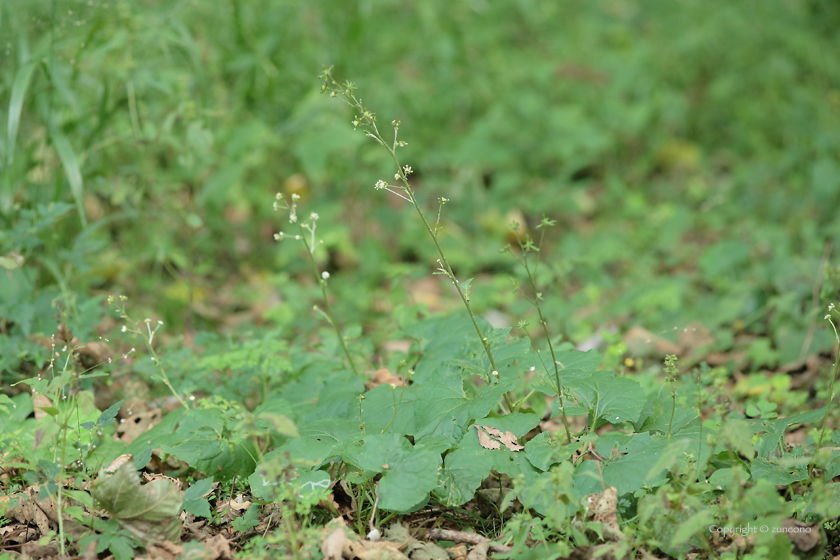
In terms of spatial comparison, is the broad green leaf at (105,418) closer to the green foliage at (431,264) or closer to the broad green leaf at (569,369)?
the green foliage at (431,264)

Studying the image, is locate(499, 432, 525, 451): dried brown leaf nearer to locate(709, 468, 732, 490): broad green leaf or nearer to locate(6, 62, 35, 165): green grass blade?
locate(709, 468, 732, 490): broad green leaf

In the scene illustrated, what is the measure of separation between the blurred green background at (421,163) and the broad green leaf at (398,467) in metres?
0.63

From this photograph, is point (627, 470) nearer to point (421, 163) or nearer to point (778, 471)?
point (778, 471)

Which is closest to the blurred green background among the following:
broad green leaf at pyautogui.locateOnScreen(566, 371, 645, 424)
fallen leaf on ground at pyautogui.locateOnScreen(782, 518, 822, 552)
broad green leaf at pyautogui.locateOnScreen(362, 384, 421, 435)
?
broad green leaf at pyautogui.locateOnScreen(362, 384, 421, 435)

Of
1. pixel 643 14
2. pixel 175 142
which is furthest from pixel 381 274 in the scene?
pixel 643 14

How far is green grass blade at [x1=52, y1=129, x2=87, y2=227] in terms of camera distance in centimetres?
251

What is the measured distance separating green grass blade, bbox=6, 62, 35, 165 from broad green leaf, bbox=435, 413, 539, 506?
2043mm

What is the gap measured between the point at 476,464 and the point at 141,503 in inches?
32.9

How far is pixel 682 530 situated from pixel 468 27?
3.95 metres

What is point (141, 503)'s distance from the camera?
5.27 ft

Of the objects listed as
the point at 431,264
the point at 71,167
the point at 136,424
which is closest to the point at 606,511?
the point at 136,424

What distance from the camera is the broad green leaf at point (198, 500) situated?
66.8 inches

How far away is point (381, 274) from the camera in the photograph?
3.87 metres

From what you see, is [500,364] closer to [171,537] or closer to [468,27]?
[171,537]
